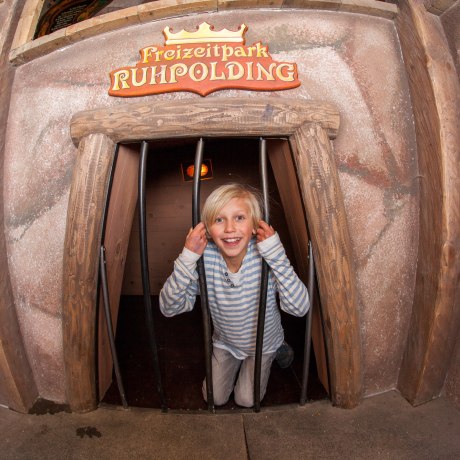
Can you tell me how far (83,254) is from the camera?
1.18 m

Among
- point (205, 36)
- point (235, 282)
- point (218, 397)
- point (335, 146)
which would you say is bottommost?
point (218, 397)

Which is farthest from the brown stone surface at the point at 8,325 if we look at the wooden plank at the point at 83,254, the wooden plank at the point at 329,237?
the wooden plank at the point at 329,237

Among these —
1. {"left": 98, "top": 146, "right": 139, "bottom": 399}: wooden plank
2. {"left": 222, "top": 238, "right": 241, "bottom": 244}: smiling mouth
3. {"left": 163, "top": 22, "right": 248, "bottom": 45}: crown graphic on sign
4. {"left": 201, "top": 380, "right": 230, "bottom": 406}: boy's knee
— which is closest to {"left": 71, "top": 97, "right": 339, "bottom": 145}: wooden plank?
{"left": 98, "top": 146, "right": 139, "bottom": 399}: wooden plank

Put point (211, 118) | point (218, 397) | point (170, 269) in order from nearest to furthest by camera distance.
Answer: point (211, 118), point (218, 397), point (170, 269)

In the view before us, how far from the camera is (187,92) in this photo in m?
1.20

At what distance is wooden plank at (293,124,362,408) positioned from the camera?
1133 mm

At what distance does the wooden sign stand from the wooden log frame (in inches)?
2.8

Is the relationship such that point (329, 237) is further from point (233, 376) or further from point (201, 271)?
point (233, 376)

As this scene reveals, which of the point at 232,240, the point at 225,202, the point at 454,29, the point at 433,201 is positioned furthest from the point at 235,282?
the point at 454,29

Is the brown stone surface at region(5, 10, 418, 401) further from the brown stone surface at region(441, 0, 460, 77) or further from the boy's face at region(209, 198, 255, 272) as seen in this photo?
the boy's face at region(209, 198, 255, 272)

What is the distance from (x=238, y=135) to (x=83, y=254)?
0.67 metres

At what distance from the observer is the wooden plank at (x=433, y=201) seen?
112 centimetres

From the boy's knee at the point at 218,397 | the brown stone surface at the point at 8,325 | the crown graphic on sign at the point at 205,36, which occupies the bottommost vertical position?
the boy's knee at the point at 218,397

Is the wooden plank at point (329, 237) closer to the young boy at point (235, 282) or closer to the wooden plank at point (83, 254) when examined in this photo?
the young boy at point (235, 282)
